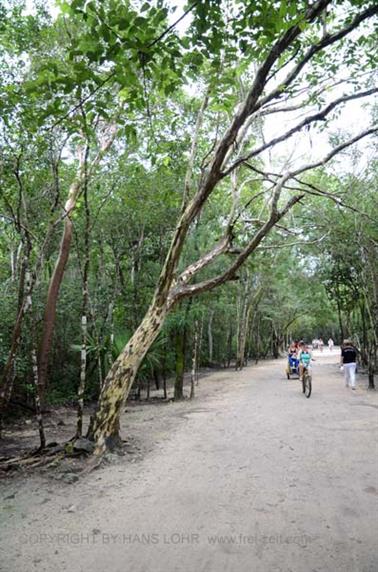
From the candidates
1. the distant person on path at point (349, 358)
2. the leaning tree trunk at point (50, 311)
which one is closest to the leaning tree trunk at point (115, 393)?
the leaning tree trunk at point (50, 311)

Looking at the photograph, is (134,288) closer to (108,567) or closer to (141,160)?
(141,160)

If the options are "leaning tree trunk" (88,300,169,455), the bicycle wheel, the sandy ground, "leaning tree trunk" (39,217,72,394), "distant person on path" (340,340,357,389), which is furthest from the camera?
"distant person on path" (340,340,357,389)

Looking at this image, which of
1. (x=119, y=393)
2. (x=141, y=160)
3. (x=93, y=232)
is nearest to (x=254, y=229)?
(x=141, y=160)

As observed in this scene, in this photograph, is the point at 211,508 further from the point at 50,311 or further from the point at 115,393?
the point at 50,311

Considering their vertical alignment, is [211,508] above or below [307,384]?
below

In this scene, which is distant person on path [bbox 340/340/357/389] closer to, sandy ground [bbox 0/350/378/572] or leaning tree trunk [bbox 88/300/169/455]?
sandy ground [bbox 0/350/378/572]

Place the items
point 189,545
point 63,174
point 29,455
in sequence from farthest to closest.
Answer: point 63,174 → point 29,455 → point 189,545

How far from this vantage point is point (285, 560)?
132 inches

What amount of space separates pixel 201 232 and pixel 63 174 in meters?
4.81

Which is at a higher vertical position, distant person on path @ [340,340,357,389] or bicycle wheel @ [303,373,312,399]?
distant person on path @ [340,340,357,389]

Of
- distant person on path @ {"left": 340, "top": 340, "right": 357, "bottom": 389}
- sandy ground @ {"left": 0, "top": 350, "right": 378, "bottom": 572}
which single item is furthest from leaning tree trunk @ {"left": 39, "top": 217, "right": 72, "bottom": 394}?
distant person on path @ {"left": 340, "top": 340, "right": 357, "bottom": 389}

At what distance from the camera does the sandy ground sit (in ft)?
11.3

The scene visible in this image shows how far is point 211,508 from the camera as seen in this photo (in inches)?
173

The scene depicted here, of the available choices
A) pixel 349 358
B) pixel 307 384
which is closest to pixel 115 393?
pixel 307 384
